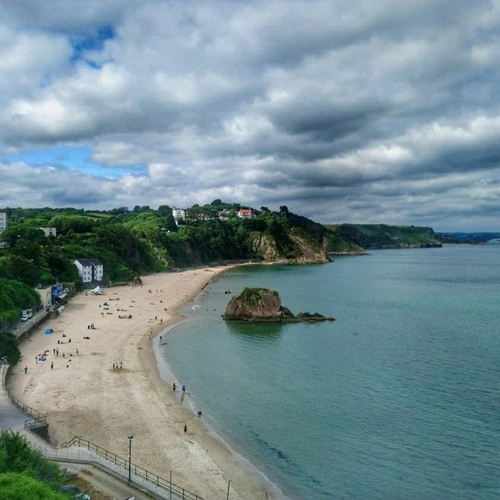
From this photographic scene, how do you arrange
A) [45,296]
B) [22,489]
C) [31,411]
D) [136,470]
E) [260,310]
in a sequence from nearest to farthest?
[22,489] → [136,470] → [31,411] → [45,296] → [260,310]

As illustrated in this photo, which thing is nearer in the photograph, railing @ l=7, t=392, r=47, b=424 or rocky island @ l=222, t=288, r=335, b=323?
railing @ l=7, t=392, r=47, b=424

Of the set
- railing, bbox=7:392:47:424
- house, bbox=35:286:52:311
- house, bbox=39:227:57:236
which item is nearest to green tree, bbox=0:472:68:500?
railing, bbox=7:392:47:424

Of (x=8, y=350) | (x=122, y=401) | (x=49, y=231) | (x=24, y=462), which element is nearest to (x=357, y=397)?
(x=122, y=401)

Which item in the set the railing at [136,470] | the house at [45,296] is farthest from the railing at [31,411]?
the house at [45,296]

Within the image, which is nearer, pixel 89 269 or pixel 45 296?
pixel 45 296

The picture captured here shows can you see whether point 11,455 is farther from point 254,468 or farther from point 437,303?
point 437,303

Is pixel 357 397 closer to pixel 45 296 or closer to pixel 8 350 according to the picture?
pixel 8 350

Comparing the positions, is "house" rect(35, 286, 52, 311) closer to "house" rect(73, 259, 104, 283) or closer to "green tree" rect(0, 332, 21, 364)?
"green tree" rect(0, 332, 21, 364)
